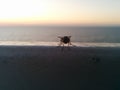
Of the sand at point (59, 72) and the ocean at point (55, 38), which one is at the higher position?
the ocean at point (55, 38)

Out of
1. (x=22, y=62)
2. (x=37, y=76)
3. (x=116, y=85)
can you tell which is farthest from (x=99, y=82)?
(x=22, y=62)

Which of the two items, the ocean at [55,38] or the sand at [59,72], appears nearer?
the sand at [59,72]

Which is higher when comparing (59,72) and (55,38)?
(55,38)

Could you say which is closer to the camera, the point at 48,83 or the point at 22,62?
the point at 48,83

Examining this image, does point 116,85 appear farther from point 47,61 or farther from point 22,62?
point 22,62

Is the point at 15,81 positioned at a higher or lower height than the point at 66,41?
lower

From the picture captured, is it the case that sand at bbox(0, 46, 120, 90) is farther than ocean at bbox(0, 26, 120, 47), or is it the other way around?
ocean at bbox(0, 26, 120, 47)

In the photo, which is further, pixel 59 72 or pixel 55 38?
pixel 55 38

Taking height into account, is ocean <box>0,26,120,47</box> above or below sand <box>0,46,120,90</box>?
above
